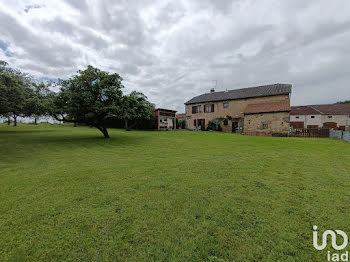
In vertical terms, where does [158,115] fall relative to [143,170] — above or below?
above

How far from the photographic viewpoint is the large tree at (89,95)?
33.2 ft

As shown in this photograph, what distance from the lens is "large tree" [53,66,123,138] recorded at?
10125mm

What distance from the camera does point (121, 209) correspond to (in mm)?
2607

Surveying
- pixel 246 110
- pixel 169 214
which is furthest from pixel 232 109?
pixel 169 214

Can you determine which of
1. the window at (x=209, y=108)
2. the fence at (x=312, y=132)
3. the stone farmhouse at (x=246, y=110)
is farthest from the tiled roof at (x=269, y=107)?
the window at (x=209, y=108)

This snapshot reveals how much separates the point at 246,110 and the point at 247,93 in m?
4.22

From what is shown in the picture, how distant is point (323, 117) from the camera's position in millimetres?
28016

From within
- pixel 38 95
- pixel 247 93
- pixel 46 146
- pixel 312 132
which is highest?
pixel 247 93

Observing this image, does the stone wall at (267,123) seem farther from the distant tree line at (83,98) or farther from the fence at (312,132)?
the distant tree line at (83,98)

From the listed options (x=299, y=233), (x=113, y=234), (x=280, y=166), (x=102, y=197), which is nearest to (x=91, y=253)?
(x=113, y=234)

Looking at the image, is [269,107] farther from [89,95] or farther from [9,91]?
[9,91]

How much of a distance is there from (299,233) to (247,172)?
7.94ft

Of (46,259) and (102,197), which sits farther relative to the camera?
(102,197)

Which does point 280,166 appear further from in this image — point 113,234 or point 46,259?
point 46,259
